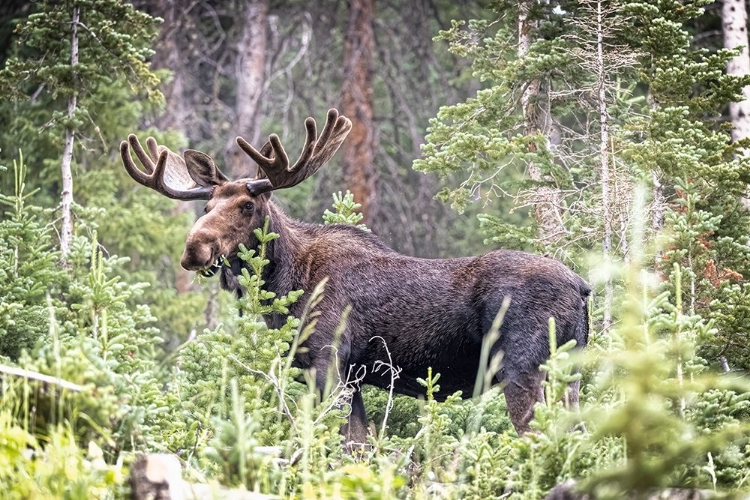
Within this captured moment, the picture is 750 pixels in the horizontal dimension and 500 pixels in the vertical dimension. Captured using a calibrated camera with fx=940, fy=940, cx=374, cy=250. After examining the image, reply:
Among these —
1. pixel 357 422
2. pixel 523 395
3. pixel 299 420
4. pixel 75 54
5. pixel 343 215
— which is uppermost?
pixel 75 54

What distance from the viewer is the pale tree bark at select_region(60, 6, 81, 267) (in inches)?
360

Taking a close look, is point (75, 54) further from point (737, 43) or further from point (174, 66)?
point (737, 43)

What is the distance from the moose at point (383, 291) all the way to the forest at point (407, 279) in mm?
110

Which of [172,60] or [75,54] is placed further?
[172,60]

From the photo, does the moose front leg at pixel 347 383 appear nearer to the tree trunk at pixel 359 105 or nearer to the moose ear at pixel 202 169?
the moose ear at pixel 202 169

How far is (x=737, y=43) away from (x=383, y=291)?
19.3 feet

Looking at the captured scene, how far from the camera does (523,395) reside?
22.7 ft

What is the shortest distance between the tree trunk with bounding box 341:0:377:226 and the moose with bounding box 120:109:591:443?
7.09 metres

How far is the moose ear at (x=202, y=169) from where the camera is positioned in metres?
7.71

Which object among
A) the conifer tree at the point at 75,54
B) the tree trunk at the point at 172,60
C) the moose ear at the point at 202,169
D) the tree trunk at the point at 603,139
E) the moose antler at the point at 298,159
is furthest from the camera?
the tree trunk at the point at 172,60

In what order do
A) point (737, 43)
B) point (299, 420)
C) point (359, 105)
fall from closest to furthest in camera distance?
point (299, 420), point (737, 43), point (359, 105)

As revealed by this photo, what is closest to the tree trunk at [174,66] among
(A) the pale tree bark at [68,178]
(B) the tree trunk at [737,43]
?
(A) the pale tree bark at [68,178]

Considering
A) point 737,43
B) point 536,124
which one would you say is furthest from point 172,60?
point 737,43

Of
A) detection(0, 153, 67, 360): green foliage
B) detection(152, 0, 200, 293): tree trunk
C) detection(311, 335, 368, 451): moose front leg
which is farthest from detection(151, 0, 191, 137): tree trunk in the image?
detection(311, 335, 368, 451): moose front leg
